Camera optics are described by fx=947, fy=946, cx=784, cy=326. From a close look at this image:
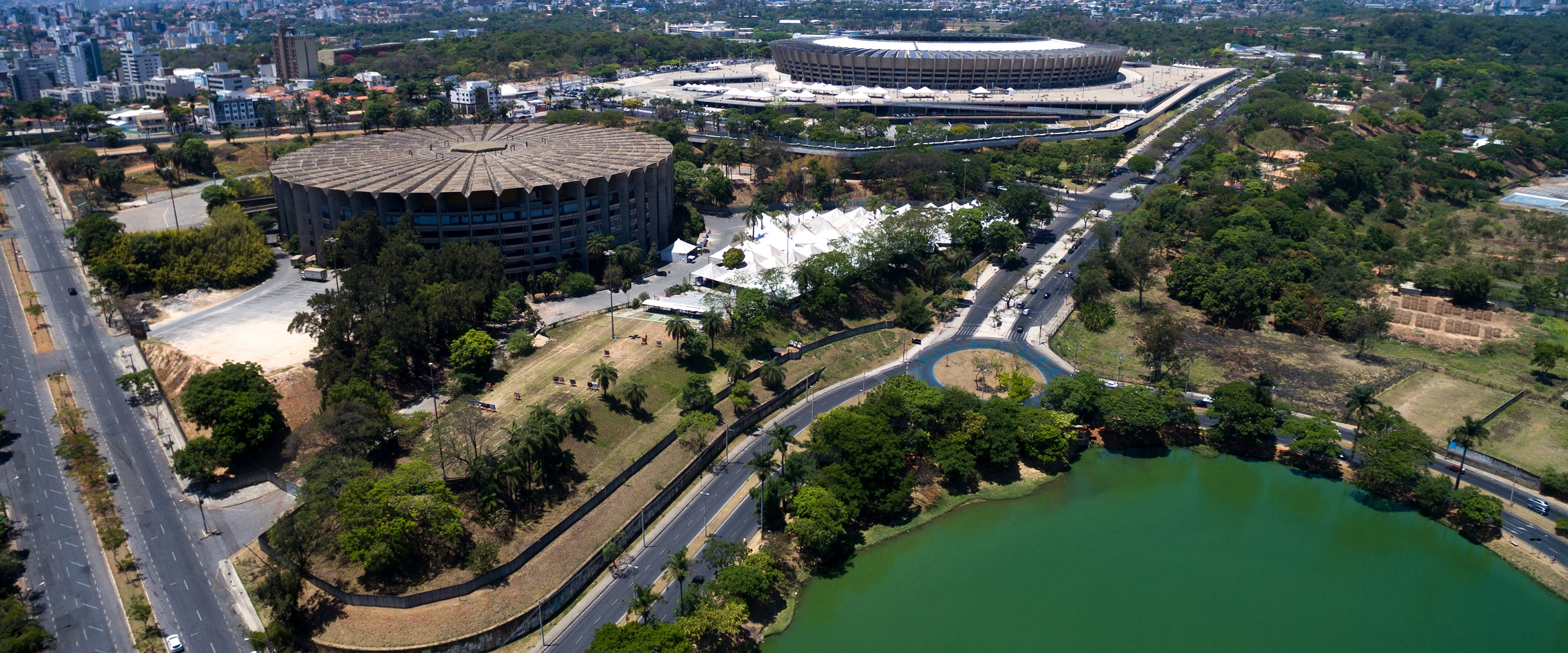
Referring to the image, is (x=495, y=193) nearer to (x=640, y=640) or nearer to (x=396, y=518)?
(x=396, y=518)

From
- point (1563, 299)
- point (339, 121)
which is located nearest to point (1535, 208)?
point (1563, 299)

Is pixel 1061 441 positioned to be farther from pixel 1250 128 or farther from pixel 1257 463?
pixel 1250 128

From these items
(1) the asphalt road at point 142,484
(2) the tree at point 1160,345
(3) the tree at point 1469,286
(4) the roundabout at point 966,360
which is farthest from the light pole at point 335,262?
(3) the tree at point 1469,286

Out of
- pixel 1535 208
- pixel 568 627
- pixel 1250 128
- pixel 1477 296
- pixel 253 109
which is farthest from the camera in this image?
pixel 1250 128

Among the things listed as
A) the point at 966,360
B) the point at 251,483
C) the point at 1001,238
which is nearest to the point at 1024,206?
the point at 1001,238

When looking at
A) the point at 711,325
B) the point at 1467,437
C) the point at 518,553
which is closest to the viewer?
the point at 518,553

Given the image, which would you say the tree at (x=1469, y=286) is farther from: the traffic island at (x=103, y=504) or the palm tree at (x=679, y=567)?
the traffic island at (x=103, y=504)
